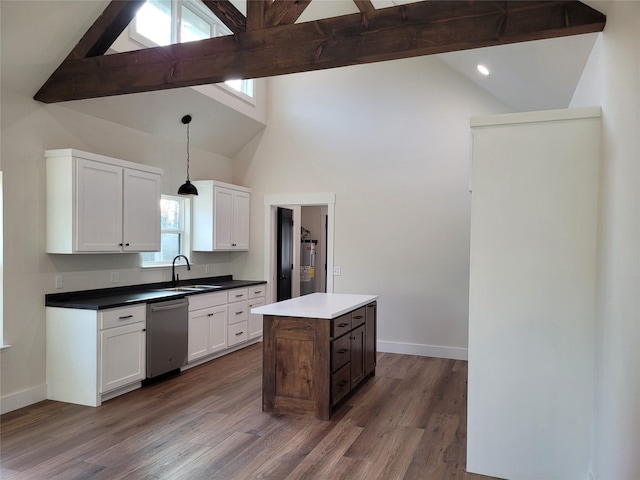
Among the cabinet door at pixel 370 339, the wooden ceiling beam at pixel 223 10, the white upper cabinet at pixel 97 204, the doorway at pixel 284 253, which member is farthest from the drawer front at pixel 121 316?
the doorway at pixel 284 253

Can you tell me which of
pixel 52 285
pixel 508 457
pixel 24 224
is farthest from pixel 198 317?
pixel 508 457

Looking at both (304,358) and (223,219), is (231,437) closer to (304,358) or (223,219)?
(304,358)

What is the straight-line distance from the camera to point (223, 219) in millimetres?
5984

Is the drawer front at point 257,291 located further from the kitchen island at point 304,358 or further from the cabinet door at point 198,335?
the kitchen island at point 304,358

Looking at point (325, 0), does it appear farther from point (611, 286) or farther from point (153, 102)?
point (611, 286)

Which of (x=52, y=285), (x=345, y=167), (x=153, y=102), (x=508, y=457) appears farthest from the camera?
(x=345, y=167)

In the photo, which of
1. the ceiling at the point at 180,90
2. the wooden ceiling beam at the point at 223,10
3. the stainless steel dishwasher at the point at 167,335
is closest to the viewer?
the ceiling at the point at 180,90

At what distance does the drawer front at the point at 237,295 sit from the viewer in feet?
18.4

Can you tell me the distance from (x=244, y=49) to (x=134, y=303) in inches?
95.2

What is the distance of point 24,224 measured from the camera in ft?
12.3

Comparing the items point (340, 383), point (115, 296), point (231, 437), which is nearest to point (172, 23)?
point (115, 296)

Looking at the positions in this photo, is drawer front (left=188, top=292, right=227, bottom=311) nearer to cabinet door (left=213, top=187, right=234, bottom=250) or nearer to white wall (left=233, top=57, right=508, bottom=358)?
cabinet door (left=213, top=187, right=234, bottom=250)


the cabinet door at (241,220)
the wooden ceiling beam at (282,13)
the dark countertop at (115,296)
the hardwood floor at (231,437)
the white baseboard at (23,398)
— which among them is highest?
the wooden ceiling beam at (282,13)

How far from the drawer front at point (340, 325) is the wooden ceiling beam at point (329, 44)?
1.92 meters
